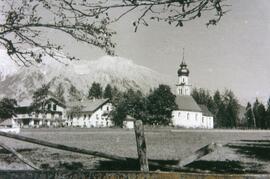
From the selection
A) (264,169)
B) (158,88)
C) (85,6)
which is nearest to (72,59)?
(85,6)

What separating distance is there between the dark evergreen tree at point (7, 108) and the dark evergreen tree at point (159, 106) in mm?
3834

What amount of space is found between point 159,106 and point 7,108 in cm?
415

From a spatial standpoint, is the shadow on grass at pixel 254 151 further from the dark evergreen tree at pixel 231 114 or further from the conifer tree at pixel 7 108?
the dark evergreen tree at pixel 231 114

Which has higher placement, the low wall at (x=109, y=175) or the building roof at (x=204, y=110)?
the building roof at (x=204, y=110)

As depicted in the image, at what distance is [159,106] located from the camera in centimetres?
959

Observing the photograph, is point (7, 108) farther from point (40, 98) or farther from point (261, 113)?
point (261, 113)

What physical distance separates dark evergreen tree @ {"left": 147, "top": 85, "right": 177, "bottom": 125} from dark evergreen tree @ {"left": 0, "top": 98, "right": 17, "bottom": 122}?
383 centimetres

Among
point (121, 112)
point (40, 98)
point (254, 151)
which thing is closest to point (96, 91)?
point (40, 98)

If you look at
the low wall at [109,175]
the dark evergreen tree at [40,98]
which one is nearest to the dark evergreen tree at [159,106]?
Answer: the low wall at [109,175]

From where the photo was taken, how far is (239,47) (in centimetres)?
934

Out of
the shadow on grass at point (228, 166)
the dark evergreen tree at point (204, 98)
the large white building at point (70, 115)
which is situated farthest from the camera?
the dark evergreen tree at point (204, 98)

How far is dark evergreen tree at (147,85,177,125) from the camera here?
882 centimetres

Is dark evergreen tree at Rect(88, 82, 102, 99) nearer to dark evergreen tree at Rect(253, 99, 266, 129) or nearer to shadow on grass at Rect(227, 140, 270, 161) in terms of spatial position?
dark evergreen tree at Rect(253, 99, 266, 129)

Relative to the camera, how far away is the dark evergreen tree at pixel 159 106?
882cm
